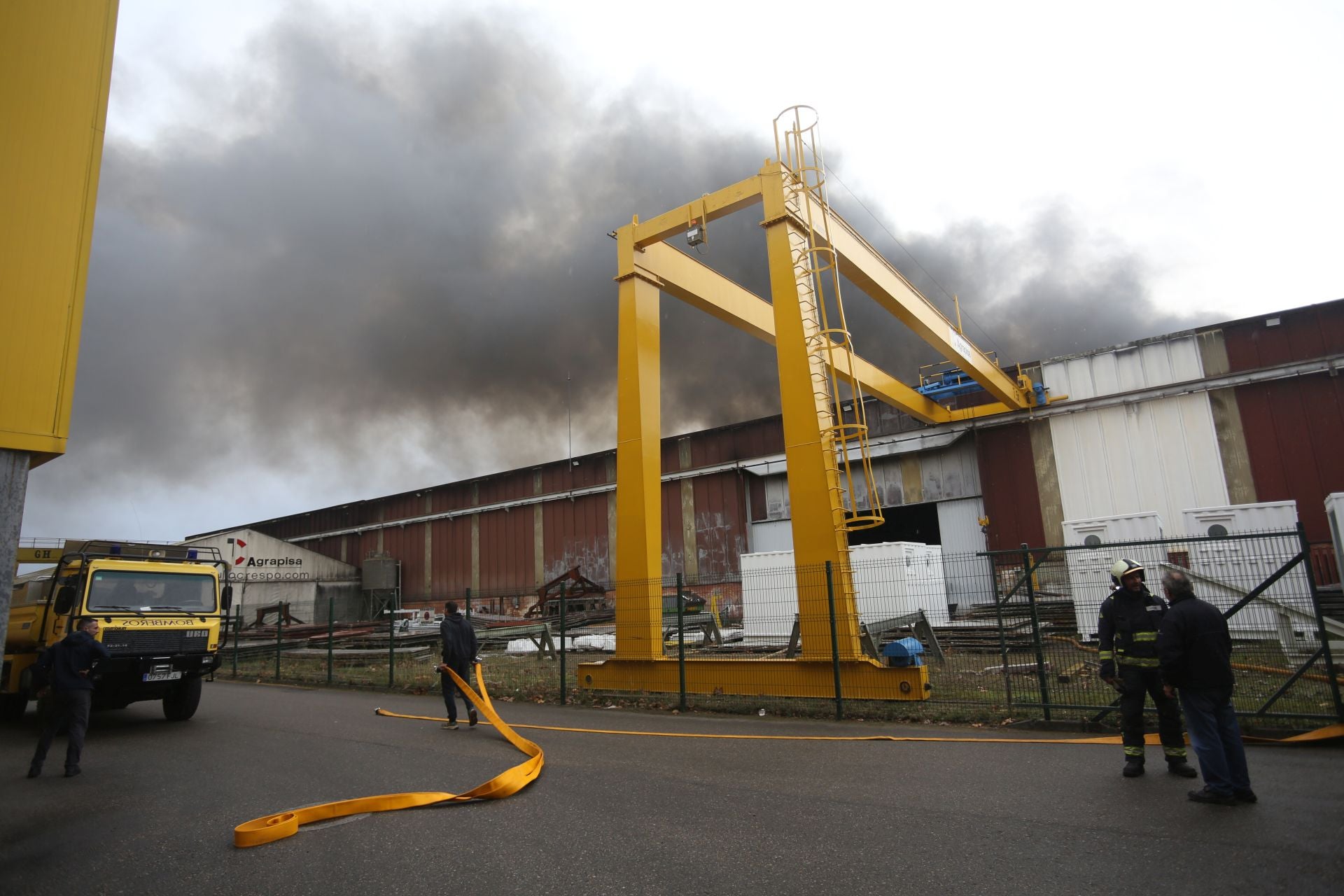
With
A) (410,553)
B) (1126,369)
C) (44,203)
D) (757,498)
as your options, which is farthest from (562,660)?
(410,553)

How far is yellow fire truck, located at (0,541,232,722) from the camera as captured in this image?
30.6 feet

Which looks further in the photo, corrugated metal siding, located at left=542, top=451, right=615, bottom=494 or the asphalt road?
corrugated metal siding, located at left=542, top=451, right=615, bottom=494

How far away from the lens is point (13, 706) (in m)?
10.7

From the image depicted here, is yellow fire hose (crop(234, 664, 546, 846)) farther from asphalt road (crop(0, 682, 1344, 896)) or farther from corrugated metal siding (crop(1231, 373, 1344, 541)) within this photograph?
corrugated metal siding (crop(1231, 373, 1344, 541))

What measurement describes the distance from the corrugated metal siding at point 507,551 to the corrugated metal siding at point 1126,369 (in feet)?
71.8

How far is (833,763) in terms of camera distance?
6496mm

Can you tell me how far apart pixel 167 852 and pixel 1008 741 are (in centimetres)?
702

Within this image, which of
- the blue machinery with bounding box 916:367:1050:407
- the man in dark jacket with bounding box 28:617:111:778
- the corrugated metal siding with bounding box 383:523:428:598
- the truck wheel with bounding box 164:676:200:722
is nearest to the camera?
the man in dark jacket with bounding box 28:617:111:778

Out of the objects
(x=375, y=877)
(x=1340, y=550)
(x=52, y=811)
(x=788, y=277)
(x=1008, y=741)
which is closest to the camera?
(x=375, y=877)

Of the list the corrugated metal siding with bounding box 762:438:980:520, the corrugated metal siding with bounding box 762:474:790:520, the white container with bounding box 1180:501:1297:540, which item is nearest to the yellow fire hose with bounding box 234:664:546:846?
the white container with bounding box 1180:501:1297:540

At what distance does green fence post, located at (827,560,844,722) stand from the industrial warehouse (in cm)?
351

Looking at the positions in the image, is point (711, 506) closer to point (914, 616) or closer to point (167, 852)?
point (914, 616)

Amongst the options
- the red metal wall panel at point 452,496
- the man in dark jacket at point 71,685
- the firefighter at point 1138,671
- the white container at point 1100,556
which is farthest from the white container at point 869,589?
the red metal wall panel at point 452,496

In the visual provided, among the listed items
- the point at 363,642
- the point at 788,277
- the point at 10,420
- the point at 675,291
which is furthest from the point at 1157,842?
the point at 363,642
